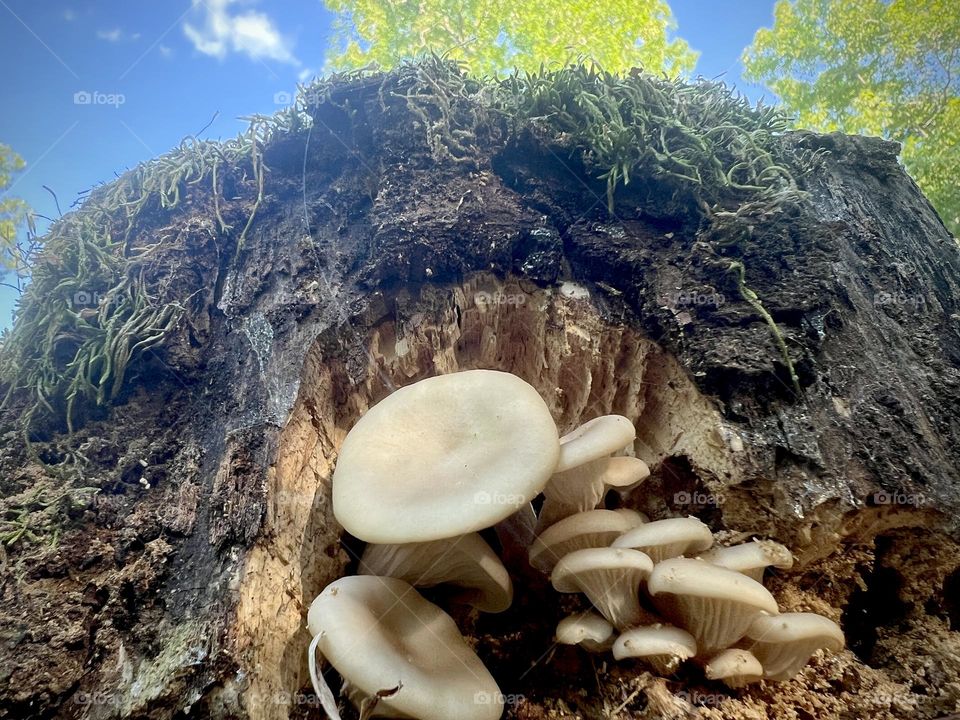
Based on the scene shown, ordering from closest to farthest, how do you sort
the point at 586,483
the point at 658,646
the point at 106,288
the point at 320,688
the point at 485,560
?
the point at 320,688 < the point at 658,646 < the point at 485,560 < the point at 586,483 < the point at 106,288

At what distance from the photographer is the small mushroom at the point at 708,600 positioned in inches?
75.7

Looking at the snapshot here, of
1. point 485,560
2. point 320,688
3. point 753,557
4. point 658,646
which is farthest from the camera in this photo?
point 485,560

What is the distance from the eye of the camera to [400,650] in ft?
6.74

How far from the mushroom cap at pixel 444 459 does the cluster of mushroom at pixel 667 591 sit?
0.24 metres

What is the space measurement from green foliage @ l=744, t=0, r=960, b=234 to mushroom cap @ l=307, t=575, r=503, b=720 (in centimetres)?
1449

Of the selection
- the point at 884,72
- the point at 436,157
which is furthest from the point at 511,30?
the point at 436,157

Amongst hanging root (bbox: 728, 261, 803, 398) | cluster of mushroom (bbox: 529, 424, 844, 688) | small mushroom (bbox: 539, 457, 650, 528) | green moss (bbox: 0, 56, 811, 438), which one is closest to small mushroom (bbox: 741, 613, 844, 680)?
cluster of mushroom (bbox: 529, 424, 844, 688)

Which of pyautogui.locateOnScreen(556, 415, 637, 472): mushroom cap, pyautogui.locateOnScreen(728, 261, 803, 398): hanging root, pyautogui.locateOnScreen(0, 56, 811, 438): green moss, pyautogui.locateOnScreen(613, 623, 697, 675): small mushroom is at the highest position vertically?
pyautogui.locateOnScreen(0, 56, 811, 438): green moss

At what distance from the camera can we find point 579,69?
3289 millimetres

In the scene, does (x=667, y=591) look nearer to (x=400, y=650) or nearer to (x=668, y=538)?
(x=668, y=538)

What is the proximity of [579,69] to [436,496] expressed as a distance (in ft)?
8.88

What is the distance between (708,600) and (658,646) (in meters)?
0.26

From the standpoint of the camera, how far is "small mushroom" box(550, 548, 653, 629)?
2.14m

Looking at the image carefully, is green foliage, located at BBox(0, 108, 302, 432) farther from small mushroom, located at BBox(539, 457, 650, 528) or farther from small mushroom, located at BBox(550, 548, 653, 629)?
small mushroom, located at BBox(550, 548, 653, 629)
